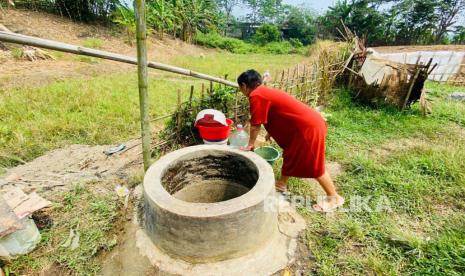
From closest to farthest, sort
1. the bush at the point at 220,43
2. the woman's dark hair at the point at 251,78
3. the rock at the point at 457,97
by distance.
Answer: the woman's dark hair at the point at 251,78, the rock at the point at 457,97, the bush at the point at 220,43

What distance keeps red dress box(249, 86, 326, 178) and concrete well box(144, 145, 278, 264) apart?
395 mm

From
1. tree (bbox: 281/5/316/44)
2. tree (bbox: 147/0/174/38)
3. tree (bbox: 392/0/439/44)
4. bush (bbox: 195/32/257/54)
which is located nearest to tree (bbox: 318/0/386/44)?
tree (bbox: 392/0/439/44)

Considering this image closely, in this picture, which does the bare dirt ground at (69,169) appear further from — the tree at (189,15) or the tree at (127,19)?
the tree at (189,15)

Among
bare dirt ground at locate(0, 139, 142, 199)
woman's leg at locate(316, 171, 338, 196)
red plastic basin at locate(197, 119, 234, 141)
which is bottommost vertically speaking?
bare dirt ground at locate(0, 139, 142, 199)

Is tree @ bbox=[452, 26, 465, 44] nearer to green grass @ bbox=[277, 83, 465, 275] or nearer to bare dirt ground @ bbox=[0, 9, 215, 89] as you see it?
bare dirt ground @ bbox=[0, 9, 215, 89]

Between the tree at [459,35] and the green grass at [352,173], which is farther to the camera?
the tree at [459,35]

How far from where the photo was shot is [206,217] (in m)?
1.96

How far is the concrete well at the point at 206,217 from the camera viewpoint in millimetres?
2018

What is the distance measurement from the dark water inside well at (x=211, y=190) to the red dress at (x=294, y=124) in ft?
2.29

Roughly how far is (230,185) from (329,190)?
1.11m

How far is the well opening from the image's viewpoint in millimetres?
2731

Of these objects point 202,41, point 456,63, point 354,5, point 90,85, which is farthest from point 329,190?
point 354,5

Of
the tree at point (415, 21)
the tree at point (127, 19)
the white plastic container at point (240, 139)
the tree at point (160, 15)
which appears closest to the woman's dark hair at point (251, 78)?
the white plastic container at point (240, 139)

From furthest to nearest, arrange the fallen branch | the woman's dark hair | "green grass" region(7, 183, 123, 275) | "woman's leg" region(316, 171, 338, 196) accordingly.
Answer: the fallen branch < "woman's leg" region(316, 171, 338, 196) < the woman's dark hair < "green grass" region(7, 183, 123, 275)
